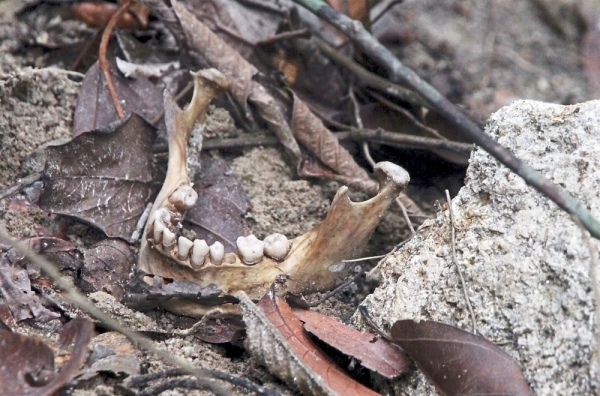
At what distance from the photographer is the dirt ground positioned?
1.64 m

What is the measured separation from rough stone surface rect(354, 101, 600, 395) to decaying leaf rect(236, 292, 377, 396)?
0.53ft

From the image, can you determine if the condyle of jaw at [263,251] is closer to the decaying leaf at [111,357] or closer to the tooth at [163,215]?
the tooth at [163,215]

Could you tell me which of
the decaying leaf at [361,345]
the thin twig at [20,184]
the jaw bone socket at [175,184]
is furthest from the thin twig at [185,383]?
the thin twig at [20,184]

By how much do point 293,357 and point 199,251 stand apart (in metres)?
0.45

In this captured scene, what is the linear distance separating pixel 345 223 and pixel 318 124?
0.63 meters

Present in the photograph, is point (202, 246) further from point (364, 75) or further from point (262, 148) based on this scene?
point (364, 75)

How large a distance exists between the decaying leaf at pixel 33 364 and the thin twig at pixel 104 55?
3.11 feet

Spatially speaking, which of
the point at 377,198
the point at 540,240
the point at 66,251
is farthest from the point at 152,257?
the point at 540,240

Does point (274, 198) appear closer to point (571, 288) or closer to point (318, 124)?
point (318, 124)

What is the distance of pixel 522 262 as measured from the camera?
144cm

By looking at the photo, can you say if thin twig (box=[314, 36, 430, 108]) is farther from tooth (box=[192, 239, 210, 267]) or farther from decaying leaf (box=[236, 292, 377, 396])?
decaying leaf (box=[236, 292, 377, 396])

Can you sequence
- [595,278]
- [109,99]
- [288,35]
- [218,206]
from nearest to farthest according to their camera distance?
[595,278], [218,206], [109,99], [288,35]

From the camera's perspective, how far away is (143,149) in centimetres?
202

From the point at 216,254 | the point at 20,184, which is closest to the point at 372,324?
the point at 216,254
